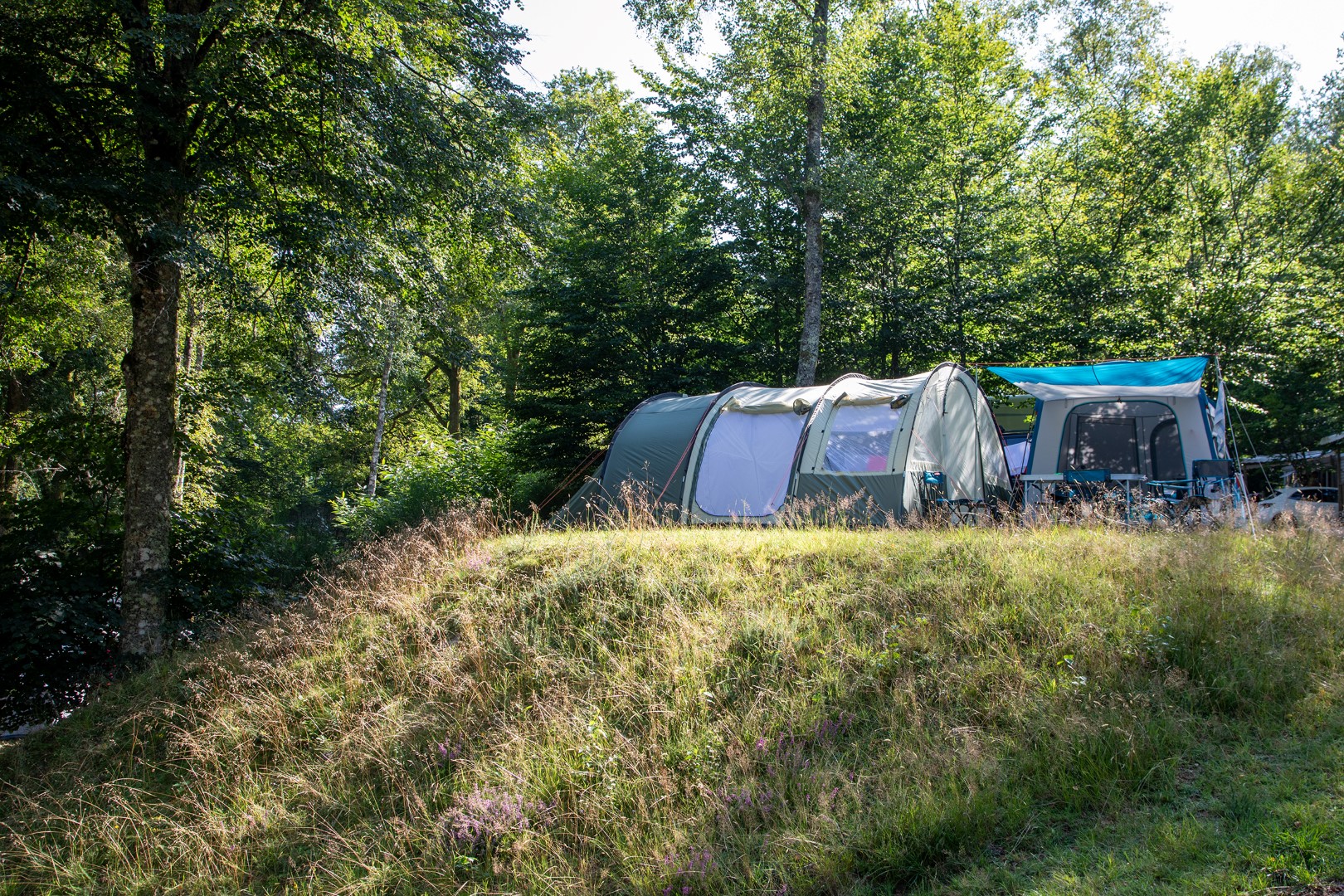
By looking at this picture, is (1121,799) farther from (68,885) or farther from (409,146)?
(409,146)

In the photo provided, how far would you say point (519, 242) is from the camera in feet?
31.2

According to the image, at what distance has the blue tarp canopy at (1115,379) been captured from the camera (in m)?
9.62

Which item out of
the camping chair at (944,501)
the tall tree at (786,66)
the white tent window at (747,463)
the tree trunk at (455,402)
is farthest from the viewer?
the tree trunk at (455,402)

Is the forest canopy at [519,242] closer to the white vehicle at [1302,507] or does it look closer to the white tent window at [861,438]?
the white vehicle at [1302,507]

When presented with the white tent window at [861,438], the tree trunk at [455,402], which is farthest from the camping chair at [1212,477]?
the tree trunk at [455,402]

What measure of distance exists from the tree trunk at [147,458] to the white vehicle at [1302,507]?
37.3ft

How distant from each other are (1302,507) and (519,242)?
33.4 feet

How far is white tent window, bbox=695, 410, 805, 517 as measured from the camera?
9.85 metres

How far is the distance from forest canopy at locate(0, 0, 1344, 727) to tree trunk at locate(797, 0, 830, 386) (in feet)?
0.30

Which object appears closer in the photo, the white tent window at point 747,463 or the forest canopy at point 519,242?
the forest canopy at point 519,242

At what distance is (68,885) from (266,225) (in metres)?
6.36

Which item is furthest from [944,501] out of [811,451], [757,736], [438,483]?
[438,483]

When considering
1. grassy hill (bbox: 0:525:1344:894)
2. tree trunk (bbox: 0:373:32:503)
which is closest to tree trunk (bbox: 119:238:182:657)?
grassy hill (bbox: 0:525:1344:894)

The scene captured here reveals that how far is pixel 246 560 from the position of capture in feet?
33.0
